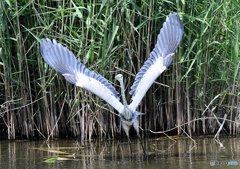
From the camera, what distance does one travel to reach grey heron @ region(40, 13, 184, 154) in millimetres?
5289

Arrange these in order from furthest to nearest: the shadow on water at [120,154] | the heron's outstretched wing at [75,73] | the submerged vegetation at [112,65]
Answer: the submerged vegetation at [112,65] < the heron's outstretched wing at [75,73] < the shadow on water at [120,154]

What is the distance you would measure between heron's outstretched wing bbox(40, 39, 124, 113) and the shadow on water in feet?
2.46

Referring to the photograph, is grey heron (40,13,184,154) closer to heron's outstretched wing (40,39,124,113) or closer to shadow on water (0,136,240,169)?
heron's outstretched wing (40,39,124,113)

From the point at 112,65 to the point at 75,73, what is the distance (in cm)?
98

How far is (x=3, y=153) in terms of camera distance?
221 inches

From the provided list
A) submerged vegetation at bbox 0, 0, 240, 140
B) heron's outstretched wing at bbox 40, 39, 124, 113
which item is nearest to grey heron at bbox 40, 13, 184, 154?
heron's outstretched wing at bbox 40, 39, 124, 113

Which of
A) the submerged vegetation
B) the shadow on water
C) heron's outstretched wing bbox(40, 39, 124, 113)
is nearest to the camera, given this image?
the shadow on water

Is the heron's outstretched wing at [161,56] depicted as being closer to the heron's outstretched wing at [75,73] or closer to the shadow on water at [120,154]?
the heron's outstretched wing at [75,73]

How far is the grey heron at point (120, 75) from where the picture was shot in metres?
5.29

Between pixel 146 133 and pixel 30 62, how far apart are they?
233 cm

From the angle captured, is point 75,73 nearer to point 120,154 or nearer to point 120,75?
point 120,75

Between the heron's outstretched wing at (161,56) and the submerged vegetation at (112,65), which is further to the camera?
the submerged vegetation at (112,65)

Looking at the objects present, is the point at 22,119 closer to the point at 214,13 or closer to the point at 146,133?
the point at 146,133

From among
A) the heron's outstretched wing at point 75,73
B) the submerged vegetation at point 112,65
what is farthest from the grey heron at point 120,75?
the submerged vegetation at point 112,65
